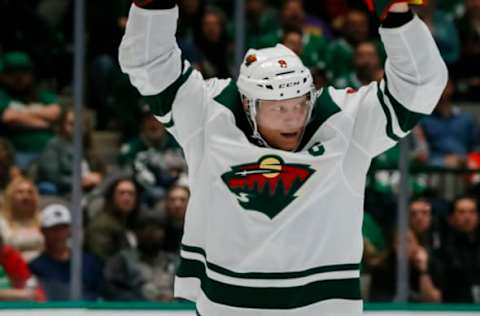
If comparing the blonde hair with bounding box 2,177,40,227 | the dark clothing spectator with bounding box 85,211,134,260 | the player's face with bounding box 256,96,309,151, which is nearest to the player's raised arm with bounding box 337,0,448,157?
the player's face with bounding box 256,96,309,151

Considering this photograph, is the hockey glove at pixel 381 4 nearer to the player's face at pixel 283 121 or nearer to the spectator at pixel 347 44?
the player's face at pixel 283 121

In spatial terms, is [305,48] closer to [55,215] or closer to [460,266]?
[460,266]

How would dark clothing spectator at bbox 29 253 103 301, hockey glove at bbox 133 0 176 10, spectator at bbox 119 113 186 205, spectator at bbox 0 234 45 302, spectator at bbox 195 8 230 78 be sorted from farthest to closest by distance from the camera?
spectator at bbox 195 8 230 78 → spectator at bbox 119 113 186 205 → dark clothing spectator at bbox 29 253 103 301 → spectator at bbox 0 234 45 302 → hockey glove at bbox 133 0 176 10

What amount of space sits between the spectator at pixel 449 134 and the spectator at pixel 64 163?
54.7 inches

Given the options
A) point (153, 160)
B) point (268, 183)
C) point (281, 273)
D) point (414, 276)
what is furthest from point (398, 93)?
point (153, 160)

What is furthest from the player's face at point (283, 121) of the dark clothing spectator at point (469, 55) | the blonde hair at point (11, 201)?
the dark clothing spectator at point (469, 55)

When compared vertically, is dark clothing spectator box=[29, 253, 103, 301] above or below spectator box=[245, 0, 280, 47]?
below

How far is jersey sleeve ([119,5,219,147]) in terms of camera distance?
285 centimetres

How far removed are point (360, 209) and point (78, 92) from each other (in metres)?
2.62

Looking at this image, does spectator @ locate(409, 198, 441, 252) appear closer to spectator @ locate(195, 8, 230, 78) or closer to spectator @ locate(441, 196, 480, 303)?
spectator @ locate(441, 196, 480, 303)

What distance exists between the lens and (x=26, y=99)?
5738 millimetres

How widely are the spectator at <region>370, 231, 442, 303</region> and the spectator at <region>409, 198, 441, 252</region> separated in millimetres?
24

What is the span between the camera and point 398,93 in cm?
286

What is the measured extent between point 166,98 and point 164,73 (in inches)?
2.3
